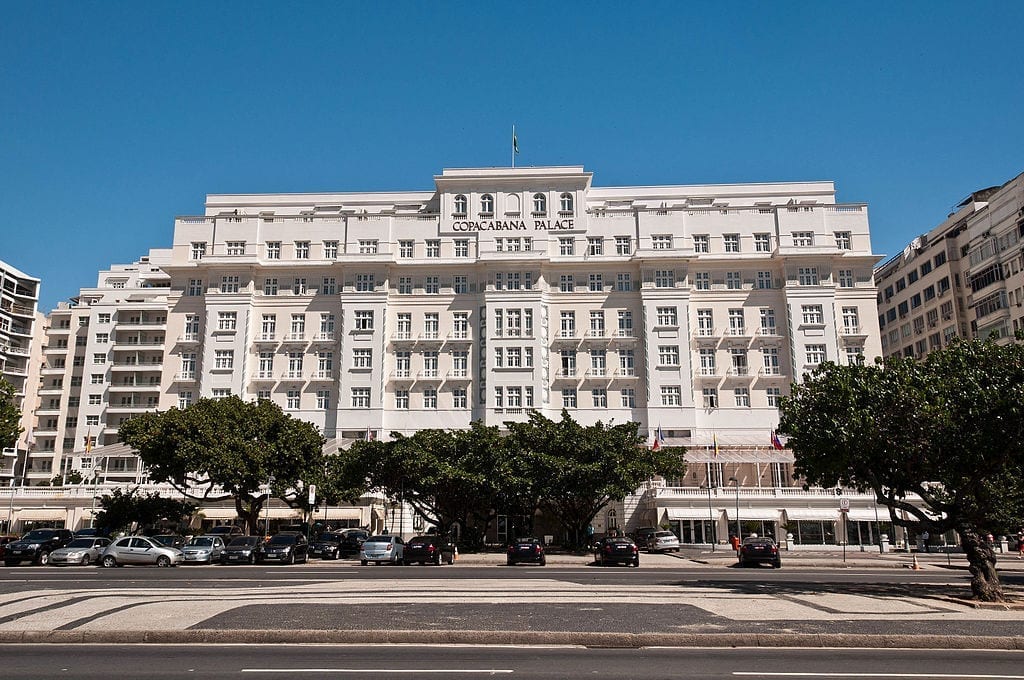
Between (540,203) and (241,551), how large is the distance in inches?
1889

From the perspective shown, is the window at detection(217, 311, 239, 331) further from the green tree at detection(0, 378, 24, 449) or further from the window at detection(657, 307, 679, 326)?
the window at detection(657, 307, 679, 326)

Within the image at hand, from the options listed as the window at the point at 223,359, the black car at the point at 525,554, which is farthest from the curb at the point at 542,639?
the window at the point at 223,359

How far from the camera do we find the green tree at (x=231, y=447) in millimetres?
50500

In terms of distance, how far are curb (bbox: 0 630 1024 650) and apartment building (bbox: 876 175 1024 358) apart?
173 ft

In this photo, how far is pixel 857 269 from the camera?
75.1 meters

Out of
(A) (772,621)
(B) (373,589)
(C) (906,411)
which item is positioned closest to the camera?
(A) (772,621)

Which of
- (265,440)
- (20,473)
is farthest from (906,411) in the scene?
(20,473)

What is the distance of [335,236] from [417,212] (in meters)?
8.80

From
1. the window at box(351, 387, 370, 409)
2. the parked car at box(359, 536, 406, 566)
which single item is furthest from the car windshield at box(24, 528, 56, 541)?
the window at box(351, 387, 370, 409)

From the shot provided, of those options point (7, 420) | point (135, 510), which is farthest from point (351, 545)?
point (7, 420)

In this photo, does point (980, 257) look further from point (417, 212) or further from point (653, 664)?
point (653, 664)

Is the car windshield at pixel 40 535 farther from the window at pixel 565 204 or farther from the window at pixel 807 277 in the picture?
the window at pixel 807 277

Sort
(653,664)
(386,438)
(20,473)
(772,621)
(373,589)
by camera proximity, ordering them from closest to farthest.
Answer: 1. (653,664)
2. (772,621)
3. (373,589)
4. (386,438)
5. (20,473)

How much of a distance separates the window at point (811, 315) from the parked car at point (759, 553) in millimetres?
38730
